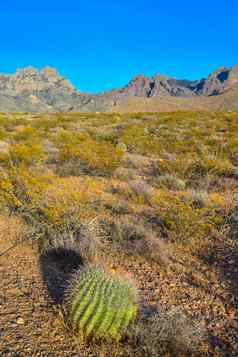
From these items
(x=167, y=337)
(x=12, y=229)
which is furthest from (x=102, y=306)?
(x=12, y=229)

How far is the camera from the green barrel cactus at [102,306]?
322 cm

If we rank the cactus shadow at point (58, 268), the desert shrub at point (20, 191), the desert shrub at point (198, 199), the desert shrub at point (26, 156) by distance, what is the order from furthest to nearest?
1. the desert shrub at point (26, 156)
2. the desert shrub at point (198, 199)
3. the desert shrub at point (20, 191)
4. the cactus shadow at point (58, 268)

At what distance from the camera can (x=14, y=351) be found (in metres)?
2.98

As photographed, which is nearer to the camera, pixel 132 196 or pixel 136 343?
pixel 136 343

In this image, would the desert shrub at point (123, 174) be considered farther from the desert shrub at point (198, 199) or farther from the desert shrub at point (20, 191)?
the desert shrub at point (20, 191)

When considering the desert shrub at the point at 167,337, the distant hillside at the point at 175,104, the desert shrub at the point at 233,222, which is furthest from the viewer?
the distant hillside at the point at 175,104

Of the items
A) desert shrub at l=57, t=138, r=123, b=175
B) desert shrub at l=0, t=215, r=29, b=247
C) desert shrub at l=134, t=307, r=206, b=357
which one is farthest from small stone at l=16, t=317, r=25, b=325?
desert shrub at l=57, t=138, r=123, b=175

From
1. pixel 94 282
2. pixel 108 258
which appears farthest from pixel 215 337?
pixel 108 258

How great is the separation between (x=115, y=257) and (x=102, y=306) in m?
1.89

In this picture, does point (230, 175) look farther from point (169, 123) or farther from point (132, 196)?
point (169, 123)

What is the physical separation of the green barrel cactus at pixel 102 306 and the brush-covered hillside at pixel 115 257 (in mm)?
12

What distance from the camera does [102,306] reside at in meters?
3.24

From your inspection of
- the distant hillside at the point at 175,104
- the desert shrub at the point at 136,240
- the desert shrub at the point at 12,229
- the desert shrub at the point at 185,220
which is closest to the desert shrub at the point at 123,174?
the desert shrub at the point at 185,220

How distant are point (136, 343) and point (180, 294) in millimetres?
1190
